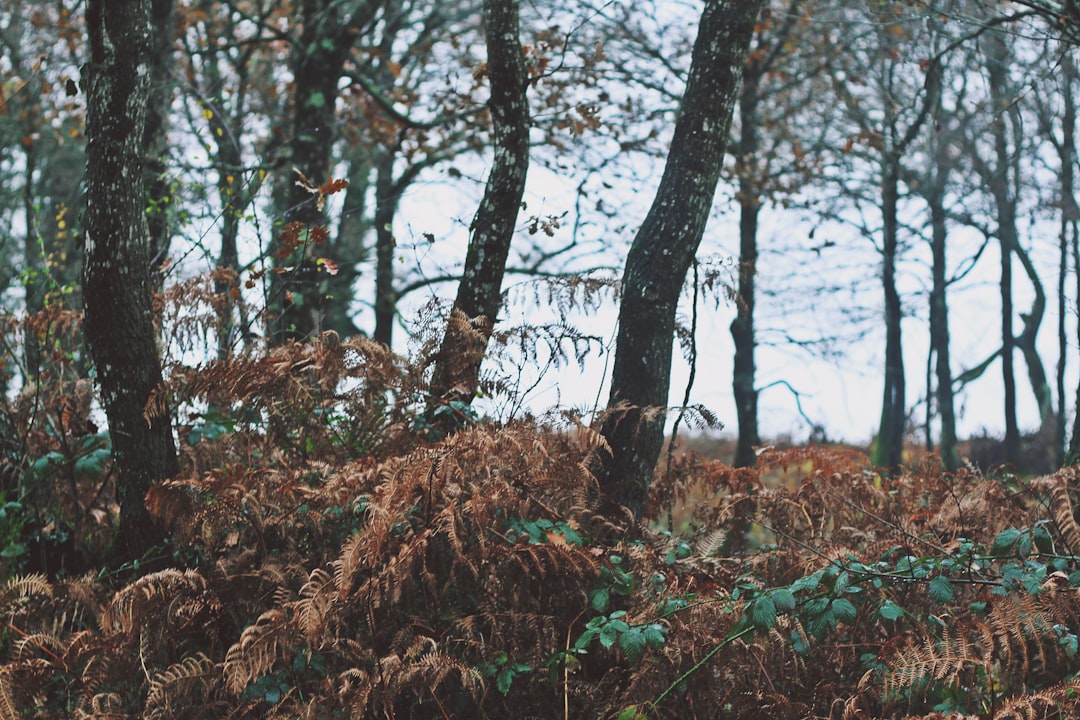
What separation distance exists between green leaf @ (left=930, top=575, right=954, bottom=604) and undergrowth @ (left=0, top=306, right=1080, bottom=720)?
0.15 m

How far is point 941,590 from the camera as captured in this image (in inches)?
133

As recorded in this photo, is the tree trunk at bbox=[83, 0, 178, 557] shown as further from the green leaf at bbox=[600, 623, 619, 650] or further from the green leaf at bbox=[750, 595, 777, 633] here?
the green leaf at bbox=[750, 595, 777, 633]

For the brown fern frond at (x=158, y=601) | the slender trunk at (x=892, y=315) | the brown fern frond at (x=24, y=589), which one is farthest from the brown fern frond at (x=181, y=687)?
the slender trunk at (x=892, y=315)

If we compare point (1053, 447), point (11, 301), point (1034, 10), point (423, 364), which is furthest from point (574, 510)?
point (1053, 447)

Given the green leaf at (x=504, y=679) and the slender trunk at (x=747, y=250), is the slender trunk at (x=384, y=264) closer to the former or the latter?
the slender trunk at (x=747, y=250)

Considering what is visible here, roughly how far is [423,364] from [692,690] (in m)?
1.99

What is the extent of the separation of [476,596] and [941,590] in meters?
1.81

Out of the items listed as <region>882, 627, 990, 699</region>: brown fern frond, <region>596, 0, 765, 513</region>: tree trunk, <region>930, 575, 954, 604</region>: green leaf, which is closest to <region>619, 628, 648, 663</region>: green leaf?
<region>882, 627, 990, 699</region>: brown fern frond

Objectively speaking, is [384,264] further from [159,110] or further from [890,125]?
[890,125]

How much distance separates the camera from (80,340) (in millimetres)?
6543

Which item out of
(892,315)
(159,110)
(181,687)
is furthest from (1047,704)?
(892,315)

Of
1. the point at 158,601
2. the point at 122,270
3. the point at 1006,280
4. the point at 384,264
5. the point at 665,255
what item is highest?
the point at 1006,280

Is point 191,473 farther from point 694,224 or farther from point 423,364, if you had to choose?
point 694,224

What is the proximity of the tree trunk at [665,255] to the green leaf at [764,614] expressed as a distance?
146cm
